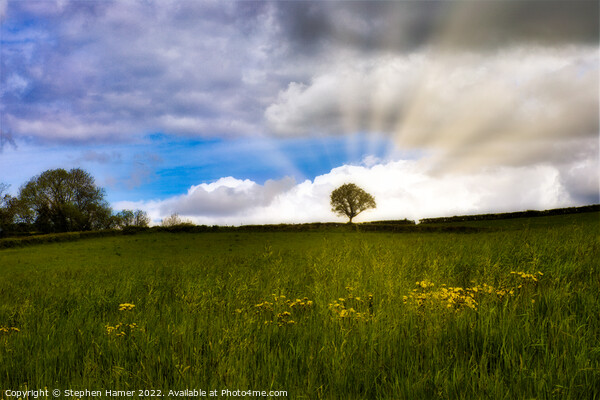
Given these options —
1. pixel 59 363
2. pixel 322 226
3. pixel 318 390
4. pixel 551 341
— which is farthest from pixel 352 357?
pixel 322 226

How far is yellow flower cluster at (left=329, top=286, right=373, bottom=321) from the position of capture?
14.5 feet

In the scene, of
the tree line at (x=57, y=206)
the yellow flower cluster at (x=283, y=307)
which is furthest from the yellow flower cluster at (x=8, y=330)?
the tree line at (x=57, y=206)

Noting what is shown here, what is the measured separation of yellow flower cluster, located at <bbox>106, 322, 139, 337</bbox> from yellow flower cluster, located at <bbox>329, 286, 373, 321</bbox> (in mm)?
2626

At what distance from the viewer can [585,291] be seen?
17.8 ft

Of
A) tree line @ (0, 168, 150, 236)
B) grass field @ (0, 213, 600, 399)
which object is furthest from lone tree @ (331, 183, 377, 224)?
grass field @ (0, 213, 600, 399)

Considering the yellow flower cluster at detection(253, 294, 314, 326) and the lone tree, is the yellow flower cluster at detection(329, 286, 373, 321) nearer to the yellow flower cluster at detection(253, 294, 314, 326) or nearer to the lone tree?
the yellow flower cluster at detection(253, 294, 314, 326)

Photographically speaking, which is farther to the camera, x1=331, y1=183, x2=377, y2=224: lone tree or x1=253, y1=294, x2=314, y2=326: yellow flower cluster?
x1=331, y1=183, x2=377, y2=224: lone tree

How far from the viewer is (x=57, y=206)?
72.1 meters

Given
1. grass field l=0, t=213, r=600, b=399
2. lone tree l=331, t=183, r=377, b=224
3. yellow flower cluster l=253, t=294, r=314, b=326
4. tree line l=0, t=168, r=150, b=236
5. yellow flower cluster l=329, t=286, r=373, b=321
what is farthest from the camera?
lone tree l=331, t=183, r=377, b=224

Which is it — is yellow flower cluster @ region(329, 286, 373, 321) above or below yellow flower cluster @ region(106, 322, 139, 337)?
above

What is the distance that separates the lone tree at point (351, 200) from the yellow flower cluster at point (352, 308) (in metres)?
84.3

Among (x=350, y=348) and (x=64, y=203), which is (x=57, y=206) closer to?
(x=64, y=203)

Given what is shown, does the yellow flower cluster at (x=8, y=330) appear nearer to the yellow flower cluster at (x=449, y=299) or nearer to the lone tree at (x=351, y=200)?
the yellow flower cluster at (x=449, y=299)

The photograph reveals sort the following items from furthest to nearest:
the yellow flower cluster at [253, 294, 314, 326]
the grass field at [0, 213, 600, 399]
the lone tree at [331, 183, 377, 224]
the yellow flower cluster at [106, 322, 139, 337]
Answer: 1. the lone tree at [331, 183, 377, 224]
2. the yellow flower cluster at [253, 294, 314, 326]
3. the yellow flower cluster at [106, 322, 139, 337]
4. the grass field at [0, 213, 600, 399]
